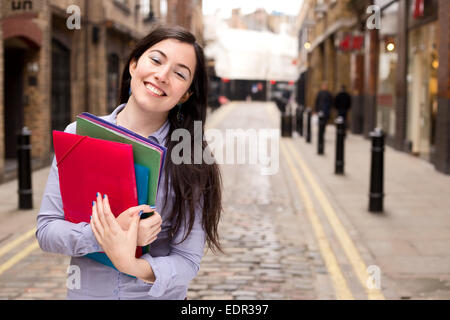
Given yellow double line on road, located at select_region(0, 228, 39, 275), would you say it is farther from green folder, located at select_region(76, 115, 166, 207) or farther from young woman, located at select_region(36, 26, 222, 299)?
green folder, located at select_region(76, 115, 166, 207)

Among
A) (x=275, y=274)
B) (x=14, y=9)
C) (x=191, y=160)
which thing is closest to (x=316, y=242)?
(x=275, y=274)

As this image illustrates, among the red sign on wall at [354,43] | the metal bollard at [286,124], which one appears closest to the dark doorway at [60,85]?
the metal bollard at [286,124]

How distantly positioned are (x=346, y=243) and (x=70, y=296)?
16.9 ft

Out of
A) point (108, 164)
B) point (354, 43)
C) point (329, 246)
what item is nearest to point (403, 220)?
point (329, 246)

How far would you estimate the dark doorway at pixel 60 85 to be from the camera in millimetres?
15625

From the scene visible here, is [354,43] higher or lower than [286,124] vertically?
higher

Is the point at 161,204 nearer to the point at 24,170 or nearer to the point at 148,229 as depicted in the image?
the point at 148,229

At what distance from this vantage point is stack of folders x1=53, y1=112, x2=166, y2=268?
1755 mm

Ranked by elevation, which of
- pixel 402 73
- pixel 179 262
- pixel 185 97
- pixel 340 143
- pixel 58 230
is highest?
pixel 402 73

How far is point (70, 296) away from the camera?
207 centimetres

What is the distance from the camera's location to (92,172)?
1817 mm

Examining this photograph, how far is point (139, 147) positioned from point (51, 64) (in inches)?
569

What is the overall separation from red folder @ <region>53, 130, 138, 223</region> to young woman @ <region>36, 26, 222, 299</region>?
0.16 ft

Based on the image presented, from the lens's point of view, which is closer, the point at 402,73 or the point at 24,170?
the point at 24,170
